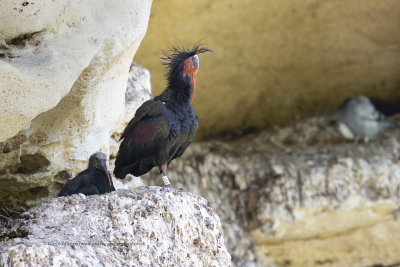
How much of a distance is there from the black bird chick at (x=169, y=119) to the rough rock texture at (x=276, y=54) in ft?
8.92

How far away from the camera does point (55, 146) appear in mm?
4586

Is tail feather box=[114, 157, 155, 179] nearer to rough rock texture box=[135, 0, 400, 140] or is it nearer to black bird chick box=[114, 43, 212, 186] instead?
black bird chick box=[114, 43, 212, 186]

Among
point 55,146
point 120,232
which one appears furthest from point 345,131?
point 120,232

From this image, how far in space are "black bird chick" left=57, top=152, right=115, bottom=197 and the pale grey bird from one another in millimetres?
3853

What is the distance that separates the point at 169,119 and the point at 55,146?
81 centimetres

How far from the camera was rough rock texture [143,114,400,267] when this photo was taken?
22.5 feet

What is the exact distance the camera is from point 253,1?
23.3ft

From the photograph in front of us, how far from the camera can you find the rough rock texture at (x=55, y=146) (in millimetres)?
4461

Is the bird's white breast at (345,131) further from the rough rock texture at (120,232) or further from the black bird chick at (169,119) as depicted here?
the rough rock texture at (120,232)

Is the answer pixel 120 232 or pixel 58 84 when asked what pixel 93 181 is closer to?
pixel 58 84

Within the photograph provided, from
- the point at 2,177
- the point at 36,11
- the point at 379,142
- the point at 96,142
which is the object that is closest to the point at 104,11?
the point at 36,11

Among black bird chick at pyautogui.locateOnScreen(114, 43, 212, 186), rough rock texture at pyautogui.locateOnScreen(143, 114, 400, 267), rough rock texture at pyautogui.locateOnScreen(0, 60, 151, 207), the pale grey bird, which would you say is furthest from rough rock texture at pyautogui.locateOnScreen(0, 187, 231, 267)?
the pale grey bird

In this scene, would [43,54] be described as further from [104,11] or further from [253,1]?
[253,1]

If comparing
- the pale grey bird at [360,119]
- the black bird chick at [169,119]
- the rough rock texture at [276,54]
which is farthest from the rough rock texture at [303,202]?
the black bird chick at [169,119]
